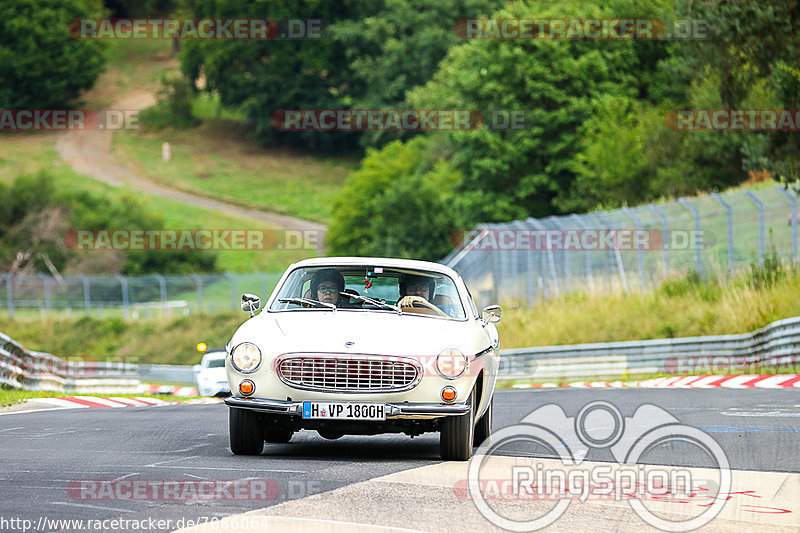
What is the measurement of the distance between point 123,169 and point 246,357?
92.2 m

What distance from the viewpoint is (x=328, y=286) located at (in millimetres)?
11500

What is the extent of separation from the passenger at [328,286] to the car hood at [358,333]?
0.39 m

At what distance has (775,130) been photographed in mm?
→ 29438

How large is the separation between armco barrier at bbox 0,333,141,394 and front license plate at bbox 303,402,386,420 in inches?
501

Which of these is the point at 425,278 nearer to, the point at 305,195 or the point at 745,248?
the point at 745,248

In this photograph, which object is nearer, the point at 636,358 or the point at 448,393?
the point at 448,393

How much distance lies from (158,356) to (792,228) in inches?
1188

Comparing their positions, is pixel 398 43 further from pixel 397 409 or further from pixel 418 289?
pixel 397 409

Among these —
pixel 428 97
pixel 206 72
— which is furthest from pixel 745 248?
pixel 206 72

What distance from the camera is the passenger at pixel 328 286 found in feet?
37.5

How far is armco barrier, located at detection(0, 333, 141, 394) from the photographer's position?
22953 mm

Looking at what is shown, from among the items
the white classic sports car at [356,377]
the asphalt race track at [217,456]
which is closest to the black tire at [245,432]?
the white classic sports car at [356,377]

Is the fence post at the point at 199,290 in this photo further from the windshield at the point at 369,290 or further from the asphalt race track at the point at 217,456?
the windshield at the point at 369,290

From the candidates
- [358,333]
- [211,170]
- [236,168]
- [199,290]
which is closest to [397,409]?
[358,333]
